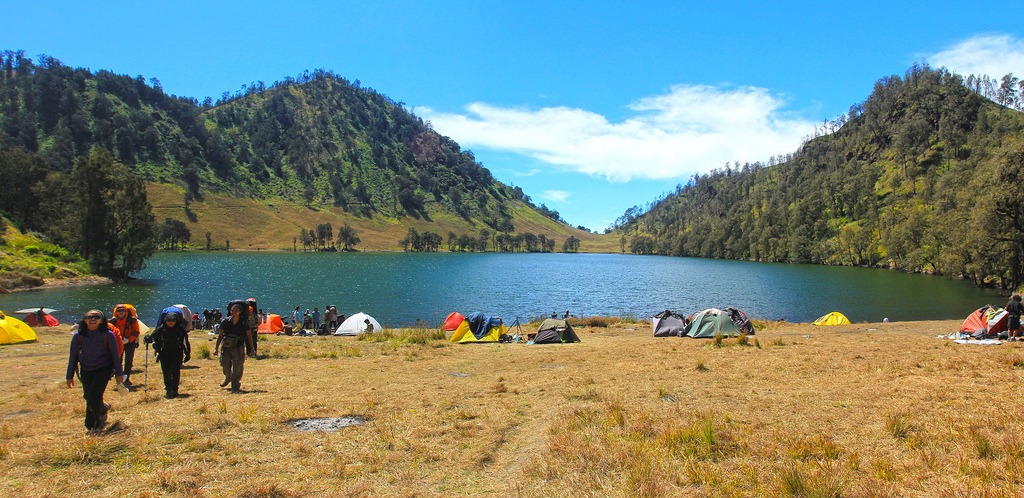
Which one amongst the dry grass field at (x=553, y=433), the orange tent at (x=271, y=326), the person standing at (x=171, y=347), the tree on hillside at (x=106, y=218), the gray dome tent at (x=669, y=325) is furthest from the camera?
the tree on hillside at (x=106, y=218)

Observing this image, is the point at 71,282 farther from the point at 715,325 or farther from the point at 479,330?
the point at 715,325

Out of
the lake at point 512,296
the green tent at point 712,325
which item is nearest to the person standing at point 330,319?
the lake at point 512,296

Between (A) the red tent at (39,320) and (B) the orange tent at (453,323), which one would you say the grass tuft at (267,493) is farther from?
(A) the red tent at (39,320)

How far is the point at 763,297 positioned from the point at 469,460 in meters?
61.6

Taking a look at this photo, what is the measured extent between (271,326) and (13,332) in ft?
38.4

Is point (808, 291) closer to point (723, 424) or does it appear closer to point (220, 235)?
point (723, 424)

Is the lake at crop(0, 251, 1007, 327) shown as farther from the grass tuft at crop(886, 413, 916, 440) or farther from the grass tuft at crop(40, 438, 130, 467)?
the grass tuft at crop(886, 413, 916, 440)

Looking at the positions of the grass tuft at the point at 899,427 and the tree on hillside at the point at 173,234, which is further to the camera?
the tree on hillside at the point at 173,234

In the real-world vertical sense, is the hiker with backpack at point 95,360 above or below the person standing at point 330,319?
above

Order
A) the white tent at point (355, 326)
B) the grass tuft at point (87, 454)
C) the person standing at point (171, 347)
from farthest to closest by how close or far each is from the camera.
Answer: the white tent at point (355, 326)
the person standing at point (171, 347)
the grass tuft at point (87, 454)

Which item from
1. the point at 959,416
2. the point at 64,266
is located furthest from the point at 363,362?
the point at 64,266

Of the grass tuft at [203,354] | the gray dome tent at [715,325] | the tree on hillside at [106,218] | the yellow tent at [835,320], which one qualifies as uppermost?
the tree on hillside at [106,218]

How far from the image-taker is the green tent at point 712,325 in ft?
82.3

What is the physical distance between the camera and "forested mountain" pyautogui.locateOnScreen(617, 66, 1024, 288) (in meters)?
55.8
